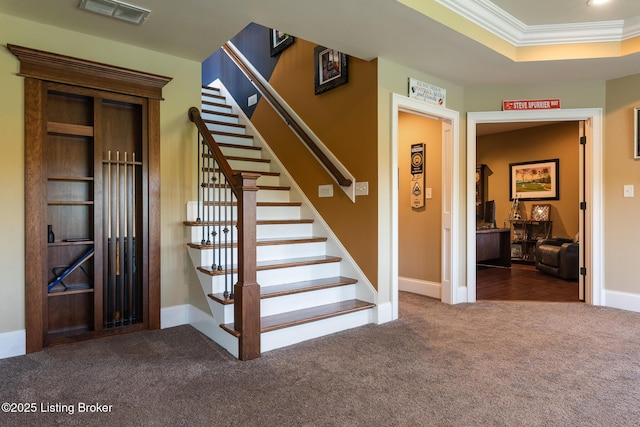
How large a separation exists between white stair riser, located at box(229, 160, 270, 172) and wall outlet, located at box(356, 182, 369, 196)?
1526 mm

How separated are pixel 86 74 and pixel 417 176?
355cm

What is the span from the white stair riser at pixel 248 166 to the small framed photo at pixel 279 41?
4.76 ft

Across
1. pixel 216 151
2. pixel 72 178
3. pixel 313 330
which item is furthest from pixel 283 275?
pixel 72 178

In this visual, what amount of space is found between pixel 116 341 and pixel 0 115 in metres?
1.77

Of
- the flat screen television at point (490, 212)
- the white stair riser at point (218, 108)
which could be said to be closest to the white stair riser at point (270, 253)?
the white stair riser at point (218, 108)

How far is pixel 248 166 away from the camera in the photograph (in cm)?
449

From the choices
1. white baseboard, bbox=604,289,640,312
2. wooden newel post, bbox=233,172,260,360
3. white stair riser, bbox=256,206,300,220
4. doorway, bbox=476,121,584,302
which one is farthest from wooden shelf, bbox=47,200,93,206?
white baseboard, bbox=604,289,640,312

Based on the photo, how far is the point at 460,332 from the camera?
309cm

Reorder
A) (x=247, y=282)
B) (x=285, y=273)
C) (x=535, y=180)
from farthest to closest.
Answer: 1. (x=535, y=180)
2. (x=285, y=273)
3. (x=247, y=282)

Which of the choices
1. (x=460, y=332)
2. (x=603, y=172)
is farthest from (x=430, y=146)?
(x=460, y=332)

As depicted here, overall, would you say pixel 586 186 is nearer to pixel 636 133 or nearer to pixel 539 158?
pixel 636 133

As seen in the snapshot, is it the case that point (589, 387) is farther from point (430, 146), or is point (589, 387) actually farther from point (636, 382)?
point (430, 146)

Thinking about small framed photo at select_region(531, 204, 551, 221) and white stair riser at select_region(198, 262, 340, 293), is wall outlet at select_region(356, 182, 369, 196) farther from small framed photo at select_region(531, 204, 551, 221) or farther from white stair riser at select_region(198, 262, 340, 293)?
small framed photo at select_region(531, 204, 551, 221)

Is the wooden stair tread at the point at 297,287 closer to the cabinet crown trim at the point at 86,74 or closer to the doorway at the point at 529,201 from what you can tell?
the cabinet crown trim at the point at 86,74
